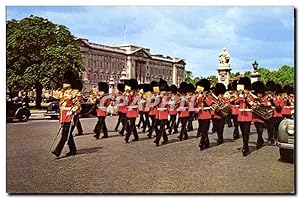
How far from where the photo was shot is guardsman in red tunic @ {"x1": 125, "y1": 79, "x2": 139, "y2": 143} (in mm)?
5301

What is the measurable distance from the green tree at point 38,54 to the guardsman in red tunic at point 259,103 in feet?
4.41

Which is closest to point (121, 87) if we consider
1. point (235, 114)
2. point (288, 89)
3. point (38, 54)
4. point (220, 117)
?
point (38, 54)

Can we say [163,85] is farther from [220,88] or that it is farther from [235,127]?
[235,127]

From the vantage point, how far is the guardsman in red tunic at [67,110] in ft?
17.1

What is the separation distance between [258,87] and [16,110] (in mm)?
1849

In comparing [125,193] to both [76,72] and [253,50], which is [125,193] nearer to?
[76,72]

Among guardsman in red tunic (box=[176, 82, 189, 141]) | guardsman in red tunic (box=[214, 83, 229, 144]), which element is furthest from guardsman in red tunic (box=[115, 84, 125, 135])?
guardsman in red tunic (box=[214, 83, 229, 144])

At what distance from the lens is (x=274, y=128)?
17.2 feet

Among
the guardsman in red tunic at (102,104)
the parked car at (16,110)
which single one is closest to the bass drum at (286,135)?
the guardsman in red tunic at (102,104)

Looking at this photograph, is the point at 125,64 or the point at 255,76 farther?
the point at 125,64

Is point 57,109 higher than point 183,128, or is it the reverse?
point 57,109

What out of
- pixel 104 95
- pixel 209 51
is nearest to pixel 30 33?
pixel 104 95

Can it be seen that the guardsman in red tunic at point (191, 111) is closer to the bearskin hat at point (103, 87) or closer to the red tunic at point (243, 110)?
the red tunic at point (243, 110)

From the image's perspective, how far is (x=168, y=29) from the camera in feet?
17.3
